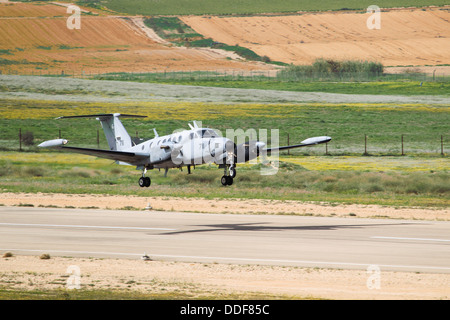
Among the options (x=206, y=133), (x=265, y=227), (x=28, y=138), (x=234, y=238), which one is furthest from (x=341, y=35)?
(x=234, y=238)

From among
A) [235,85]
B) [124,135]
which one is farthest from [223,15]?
[124,135]

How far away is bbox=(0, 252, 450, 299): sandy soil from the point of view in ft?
74.4

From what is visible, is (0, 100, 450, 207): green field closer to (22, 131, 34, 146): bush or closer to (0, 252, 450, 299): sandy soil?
(22, 131, 34, 146): bush

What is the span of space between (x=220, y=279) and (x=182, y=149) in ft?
44.0

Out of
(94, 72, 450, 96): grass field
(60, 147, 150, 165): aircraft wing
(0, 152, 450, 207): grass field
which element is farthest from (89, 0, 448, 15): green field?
(60, 147, 150, 165): aircraft wing

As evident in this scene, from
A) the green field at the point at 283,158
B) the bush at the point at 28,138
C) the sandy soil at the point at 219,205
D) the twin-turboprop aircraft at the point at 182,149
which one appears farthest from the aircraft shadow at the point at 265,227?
the bush at the point at 28,138

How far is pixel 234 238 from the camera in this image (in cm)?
3378

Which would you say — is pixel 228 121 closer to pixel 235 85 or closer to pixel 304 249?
pixel 235 85

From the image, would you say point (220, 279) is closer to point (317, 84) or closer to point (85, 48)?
point (317, 84)

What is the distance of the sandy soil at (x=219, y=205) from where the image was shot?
42.4 m

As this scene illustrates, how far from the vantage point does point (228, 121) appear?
81.1m

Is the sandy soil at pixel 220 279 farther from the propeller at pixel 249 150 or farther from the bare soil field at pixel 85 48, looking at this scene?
the bare soil field at pixel 85 48

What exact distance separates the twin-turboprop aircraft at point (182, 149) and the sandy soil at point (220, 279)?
7.17m
